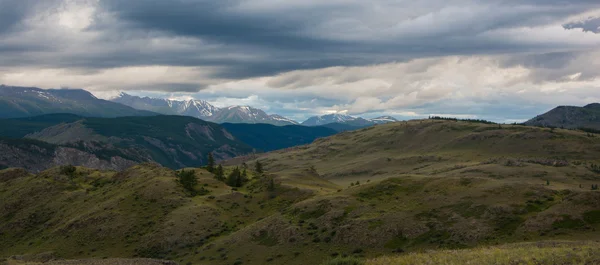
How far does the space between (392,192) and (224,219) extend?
106 ft

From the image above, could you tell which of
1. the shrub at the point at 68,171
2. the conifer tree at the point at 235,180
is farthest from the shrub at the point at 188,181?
the shrub at the point at 68,171

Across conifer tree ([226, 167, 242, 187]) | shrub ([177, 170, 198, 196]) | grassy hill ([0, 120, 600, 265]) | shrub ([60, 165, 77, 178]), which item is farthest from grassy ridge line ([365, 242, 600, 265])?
shrub ([60, 165, 77, 178])

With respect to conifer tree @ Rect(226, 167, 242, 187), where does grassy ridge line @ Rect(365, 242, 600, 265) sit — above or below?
above

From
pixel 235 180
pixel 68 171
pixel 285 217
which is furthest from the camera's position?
pixel 68 171

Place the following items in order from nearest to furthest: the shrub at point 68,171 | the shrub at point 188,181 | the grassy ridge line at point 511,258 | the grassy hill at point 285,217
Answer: the grassy ridge line at point 511,258
the grassy hill at point 285,217
the shrub at point 188,181
the shrub at point 68,171

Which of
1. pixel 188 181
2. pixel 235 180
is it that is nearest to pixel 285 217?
pixel 188 181

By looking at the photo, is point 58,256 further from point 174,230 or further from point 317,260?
point 317,260

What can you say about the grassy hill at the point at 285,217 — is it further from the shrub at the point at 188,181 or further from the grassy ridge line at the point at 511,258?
the shrub at the point at 188,181

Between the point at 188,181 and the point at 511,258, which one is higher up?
the point at 511,258

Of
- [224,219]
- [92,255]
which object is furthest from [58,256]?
[224,219]

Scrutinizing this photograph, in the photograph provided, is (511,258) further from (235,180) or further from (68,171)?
(68,171)

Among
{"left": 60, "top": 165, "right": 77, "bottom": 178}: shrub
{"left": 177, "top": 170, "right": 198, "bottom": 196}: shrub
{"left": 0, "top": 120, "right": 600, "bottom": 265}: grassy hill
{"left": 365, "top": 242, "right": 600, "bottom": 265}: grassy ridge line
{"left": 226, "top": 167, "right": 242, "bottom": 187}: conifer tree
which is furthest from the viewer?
{"left": 60, "top": 165, "right": 77, "bottom": 178}: shrub

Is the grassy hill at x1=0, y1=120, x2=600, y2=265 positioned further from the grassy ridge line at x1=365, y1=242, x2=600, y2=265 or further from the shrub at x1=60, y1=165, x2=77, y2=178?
the shrub at x1=60, y1=165, x2=77, y2=178

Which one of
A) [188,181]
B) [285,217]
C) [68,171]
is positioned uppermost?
[188,181]
